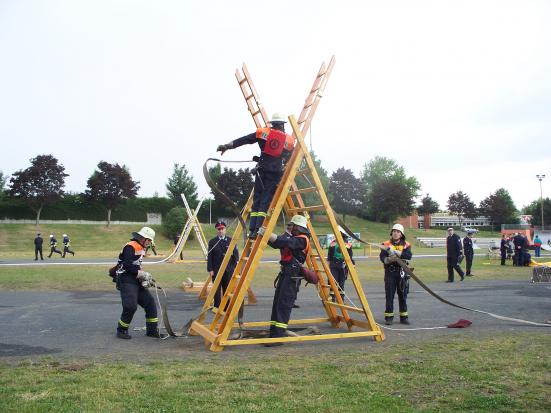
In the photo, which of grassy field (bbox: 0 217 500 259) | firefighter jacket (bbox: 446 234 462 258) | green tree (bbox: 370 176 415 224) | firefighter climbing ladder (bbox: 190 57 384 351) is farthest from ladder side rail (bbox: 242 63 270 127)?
green tree (bbox: 370 176 415 224)

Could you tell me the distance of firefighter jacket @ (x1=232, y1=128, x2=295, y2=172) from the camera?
777cm

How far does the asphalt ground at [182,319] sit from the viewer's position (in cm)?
743

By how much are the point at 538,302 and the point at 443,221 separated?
309 ft

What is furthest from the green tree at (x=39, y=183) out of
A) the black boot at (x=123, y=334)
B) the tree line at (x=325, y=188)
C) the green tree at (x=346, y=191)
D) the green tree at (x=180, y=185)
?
the black boot at (x=123, y=334)

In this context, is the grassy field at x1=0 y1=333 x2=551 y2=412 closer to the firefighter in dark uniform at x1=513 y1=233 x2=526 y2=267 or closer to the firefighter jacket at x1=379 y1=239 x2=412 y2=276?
the firefighter jacket at x1=379 y1=239 x2=412 y2=276

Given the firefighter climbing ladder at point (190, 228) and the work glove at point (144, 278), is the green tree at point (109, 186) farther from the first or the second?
the work glove at point (144, 278)

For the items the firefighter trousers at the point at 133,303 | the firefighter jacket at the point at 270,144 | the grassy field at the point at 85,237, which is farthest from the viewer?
the grassy field at the point at 85,237

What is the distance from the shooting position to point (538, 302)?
12.9 m

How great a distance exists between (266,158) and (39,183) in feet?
178

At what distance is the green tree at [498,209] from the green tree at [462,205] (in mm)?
1776

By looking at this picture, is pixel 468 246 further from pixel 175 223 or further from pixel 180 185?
pixel 180 185

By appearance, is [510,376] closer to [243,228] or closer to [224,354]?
[224,354]

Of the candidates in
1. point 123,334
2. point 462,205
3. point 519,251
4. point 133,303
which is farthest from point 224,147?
point 462,205

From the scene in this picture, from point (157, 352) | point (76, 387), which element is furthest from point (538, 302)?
point (76, 387)
